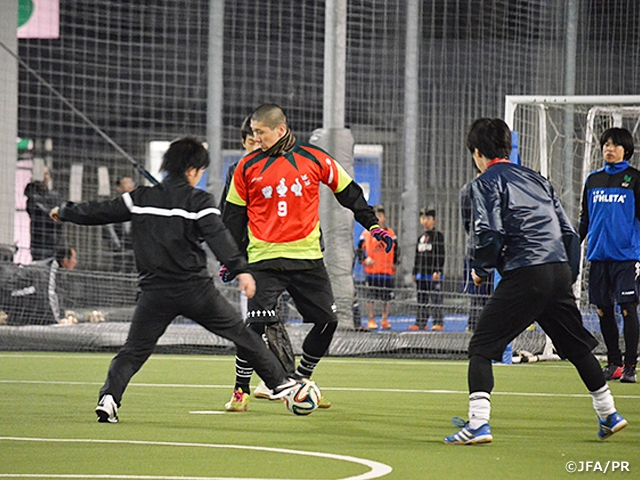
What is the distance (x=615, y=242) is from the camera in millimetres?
10078

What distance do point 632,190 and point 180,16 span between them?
10.1 metres

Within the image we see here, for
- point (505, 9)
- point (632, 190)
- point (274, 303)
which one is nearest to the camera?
point (274, 303)

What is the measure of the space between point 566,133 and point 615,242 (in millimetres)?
3587

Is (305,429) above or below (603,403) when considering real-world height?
below

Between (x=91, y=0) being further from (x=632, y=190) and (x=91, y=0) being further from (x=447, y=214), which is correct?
(x=632, y=190)

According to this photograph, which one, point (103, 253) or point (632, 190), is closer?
point (632, 190)

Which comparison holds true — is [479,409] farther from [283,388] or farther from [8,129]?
[8,129]

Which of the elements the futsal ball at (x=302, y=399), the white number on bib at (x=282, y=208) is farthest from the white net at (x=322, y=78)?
the futsal ball at (x=302, y=399)

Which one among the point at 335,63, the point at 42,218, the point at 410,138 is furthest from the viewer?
the point at 410,138

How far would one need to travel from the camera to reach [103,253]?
62.0 ft

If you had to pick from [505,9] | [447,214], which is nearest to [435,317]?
[447,214]

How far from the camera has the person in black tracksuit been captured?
6887 millimetres

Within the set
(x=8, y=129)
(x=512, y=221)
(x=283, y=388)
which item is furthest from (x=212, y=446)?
(x=8, y=129)

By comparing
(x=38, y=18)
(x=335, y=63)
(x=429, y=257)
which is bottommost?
(x=429, y=257)
